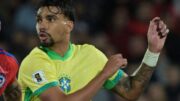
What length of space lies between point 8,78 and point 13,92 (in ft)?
0.49

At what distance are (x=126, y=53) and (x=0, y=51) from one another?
4.48 meters

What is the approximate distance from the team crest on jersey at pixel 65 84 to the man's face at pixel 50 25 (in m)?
0.30

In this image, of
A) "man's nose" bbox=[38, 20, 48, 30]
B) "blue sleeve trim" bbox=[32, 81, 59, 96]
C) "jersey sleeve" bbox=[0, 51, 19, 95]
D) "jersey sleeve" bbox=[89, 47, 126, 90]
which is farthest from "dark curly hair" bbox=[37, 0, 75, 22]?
"blue sleeve trim" bbox=[32, 81, 59, 96]

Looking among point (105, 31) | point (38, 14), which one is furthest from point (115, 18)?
point (38, 14)

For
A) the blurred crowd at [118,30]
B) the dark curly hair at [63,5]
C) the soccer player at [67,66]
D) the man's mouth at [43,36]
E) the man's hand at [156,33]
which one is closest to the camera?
the soccer player at [67,66]

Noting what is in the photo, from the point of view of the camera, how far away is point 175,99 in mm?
9734

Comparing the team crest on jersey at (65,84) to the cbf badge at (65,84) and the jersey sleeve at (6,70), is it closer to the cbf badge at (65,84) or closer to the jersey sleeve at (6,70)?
the cbf badge at (65,84)

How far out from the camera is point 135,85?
656 centimetres

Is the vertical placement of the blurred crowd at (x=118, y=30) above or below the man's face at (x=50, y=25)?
below

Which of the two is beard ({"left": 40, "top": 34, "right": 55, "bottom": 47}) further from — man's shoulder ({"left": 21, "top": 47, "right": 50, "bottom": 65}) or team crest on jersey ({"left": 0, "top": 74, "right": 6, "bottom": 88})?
team crest on jersey ({"left": 0, "top": 74, "right": 6, "bottom": 88})

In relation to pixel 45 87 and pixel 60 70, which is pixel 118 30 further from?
pixel 45 87

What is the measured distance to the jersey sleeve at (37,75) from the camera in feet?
19.9

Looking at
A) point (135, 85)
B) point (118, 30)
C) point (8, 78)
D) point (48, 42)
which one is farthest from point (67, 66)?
point (118, 30)

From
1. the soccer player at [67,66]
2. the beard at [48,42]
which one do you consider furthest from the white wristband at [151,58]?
the beard at [48,42]
